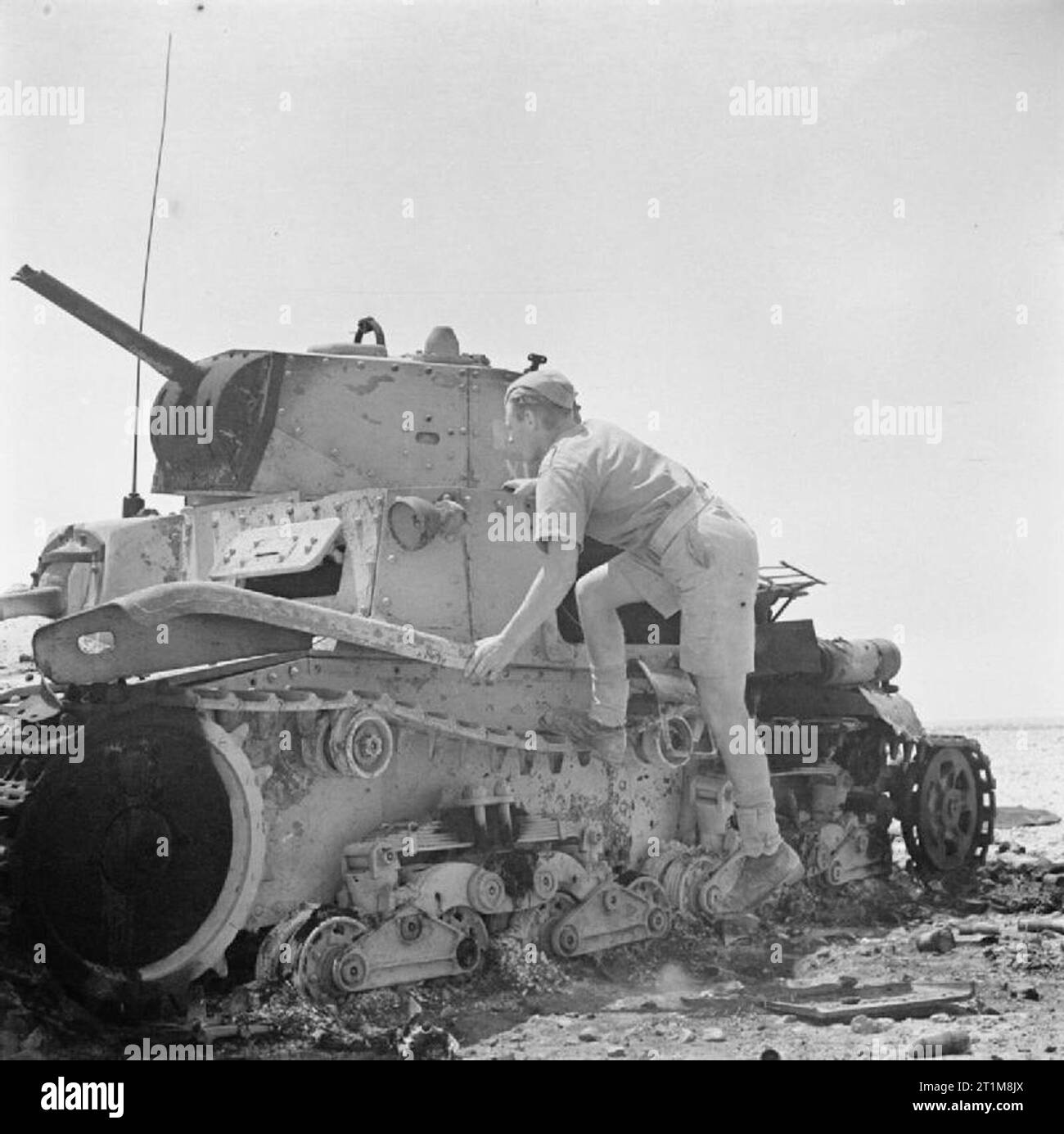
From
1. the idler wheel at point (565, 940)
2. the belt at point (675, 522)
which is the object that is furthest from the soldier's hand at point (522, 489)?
the idler wheel at point (565, 940)

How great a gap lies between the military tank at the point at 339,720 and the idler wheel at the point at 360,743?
0.05 feet

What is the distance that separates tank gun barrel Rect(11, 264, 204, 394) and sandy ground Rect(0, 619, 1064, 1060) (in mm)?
2096

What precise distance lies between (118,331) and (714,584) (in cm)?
433

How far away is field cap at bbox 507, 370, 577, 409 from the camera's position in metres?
Result: 8.47

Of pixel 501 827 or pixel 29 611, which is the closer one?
pixel 501 827

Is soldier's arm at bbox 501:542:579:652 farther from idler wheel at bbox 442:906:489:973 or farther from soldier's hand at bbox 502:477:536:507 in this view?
idler wheel at bbox 442:906:489:973

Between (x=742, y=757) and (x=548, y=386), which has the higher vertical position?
(x=548, y=386)

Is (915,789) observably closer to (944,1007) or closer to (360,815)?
(944,1007)

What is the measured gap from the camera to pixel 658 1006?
8500 millimetres

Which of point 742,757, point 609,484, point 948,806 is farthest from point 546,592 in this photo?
point 948,806

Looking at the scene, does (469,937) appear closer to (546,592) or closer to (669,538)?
(546,592)
